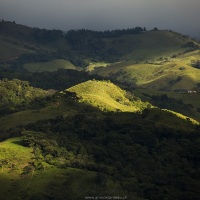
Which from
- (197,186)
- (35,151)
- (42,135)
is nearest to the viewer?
(197,186)

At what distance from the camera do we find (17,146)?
558 feet

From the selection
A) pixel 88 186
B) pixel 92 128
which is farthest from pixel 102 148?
pixel 88 186

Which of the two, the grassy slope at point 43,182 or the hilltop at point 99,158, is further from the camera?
the hilltop at point 99,158

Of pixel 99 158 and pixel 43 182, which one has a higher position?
pixel 99 158

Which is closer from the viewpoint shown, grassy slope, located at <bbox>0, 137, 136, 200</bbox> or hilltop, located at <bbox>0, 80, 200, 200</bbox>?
grassy slope, located at <bbox>0, 137, 136, 200</bbox>

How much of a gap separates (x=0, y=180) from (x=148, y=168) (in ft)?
143

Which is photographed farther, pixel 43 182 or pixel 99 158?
pixel 99 158

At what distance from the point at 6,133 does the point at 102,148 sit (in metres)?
36.7

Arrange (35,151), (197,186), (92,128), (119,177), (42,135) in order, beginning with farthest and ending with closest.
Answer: (92,128) → (42,135) → (35,151) → (119,177) → (197,186)

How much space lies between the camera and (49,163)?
162 meters

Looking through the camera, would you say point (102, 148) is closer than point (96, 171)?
No

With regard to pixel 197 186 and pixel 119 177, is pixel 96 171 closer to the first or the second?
pixel 119 177

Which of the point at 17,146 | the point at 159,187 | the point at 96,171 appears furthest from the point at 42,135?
the point at 159,187

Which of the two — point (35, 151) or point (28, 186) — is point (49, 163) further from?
point (28, 186)
